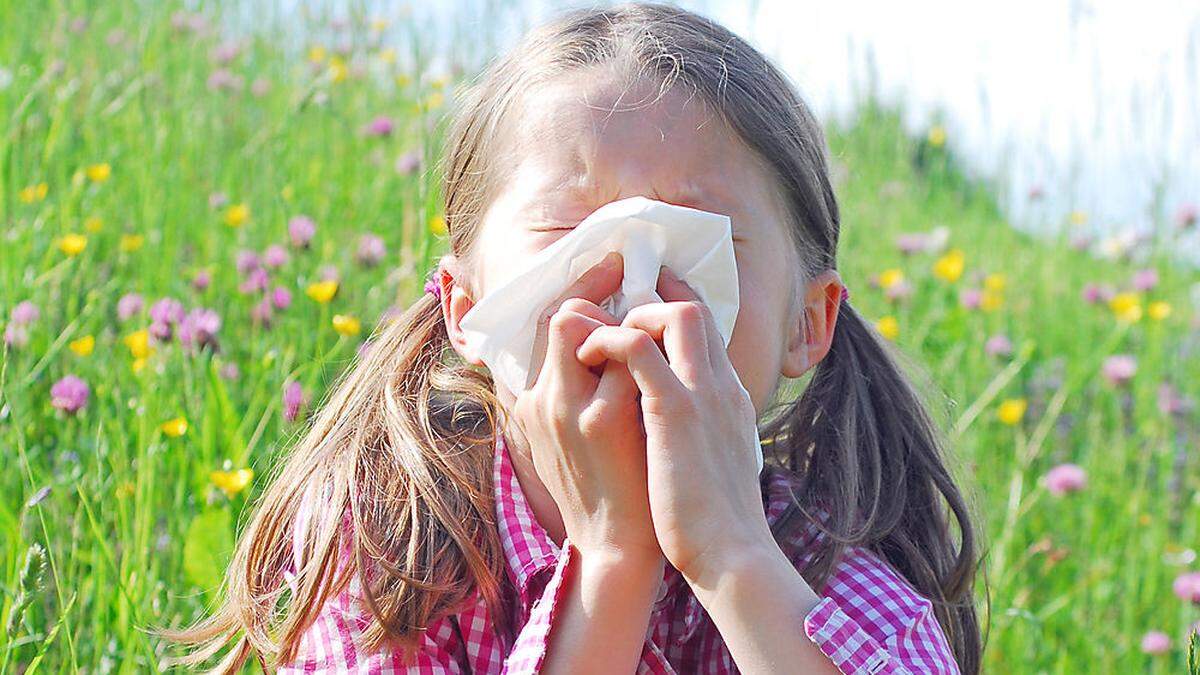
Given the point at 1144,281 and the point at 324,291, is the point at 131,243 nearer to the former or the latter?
the point at 324,291

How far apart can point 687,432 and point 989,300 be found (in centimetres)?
179

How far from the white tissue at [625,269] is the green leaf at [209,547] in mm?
426

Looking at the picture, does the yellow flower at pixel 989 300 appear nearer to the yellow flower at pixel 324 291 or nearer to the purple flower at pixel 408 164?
the purple flower at pixel 408 164

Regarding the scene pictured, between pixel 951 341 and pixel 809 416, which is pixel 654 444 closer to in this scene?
pixel 809 416

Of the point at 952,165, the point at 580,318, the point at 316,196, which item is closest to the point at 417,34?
the point at 316,196

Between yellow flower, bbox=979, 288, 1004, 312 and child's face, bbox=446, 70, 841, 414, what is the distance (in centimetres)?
148

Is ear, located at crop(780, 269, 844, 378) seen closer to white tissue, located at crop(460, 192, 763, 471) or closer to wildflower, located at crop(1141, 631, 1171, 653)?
white tissue, located at crop(460, 192, 763, 471)

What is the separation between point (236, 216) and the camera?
7.47ft

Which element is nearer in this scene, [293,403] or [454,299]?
[454,299]

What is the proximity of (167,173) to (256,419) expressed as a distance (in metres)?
0.80

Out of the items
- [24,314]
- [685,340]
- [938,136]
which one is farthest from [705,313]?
[938,136]

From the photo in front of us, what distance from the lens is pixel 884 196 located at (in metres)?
3.66

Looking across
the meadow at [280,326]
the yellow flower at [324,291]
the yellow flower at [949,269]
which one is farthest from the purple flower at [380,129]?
the yellow flower at [949,269]

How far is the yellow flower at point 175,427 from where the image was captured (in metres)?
1.43
